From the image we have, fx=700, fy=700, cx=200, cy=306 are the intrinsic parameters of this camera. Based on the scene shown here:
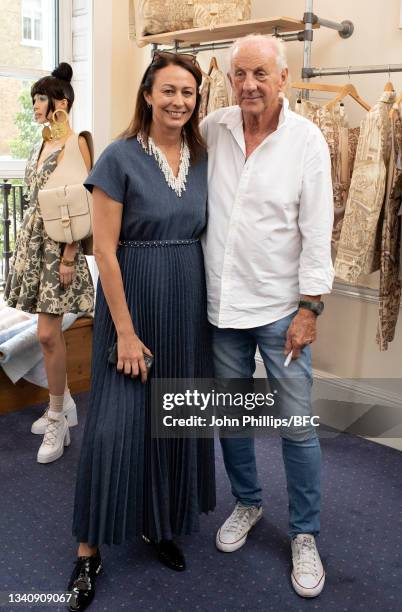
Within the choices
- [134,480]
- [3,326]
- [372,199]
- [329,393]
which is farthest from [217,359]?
[3,326]

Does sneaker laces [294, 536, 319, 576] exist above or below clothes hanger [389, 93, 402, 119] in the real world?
below

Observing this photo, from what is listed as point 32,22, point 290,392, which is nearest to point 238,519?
point 290,392

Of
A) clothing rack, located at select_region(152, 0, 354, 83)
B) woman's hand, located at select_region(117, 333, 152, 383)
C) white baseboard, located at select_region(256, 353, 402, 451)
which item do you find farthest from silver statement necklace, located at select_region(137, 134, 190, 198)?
white baseboard, located at select_region(256, 353, 402, 451)

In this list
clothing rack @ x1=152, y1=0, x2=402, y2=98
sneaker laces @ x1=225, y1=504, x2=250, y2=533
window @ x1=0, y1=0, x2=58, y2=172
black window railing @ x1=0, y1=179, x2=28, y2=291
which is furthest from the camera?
black window railing @ x1=0, y1=179, x2=28, y2=291

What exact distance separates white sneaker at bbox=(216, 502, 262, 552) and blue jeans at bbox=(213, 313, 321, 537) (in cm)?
17

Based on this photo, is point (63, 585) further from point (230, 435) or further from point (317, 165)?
point (317, 165)

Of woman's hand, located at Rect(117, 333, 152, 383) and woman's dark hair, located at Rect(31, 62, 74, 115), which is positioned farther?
woman's dark hair, located at Rect(31, 62, 74, 115)

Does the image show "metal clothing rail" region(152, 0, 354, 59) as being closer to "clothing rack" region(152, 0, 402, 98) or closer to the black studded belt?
"clothing rack" region(152, 0, 402, 98)

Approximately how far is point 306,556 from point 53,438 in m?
1.10

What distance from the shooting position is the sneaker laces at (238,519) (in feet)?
6.83

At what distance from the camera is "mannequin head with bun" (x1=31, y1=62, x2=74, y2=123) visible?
251 cm

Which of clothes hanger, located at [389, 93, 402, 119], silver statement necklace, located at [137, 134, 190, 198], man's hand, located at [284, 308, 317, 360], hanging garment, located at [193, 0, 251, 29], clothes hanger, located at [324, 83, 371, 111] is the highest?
hanging garment, located at [193, 0, 251, 29]

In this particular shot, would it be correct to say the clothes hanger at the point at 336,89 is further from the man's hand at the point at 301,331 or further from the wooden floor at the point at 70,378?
the wooden floor at the point at 70,378

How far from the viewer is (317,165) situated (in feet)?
5.66
